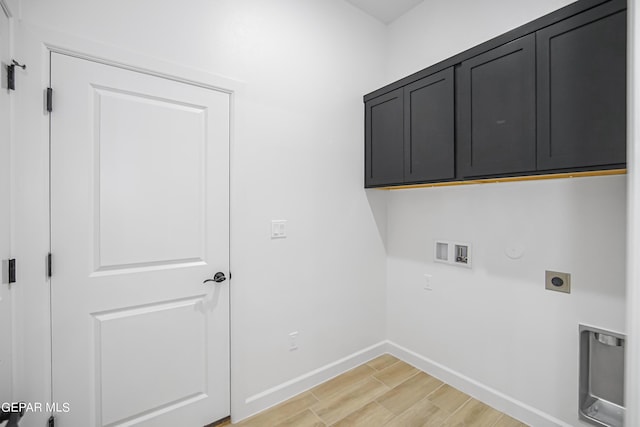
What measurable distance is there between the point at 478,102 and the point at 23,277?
8.25 feet

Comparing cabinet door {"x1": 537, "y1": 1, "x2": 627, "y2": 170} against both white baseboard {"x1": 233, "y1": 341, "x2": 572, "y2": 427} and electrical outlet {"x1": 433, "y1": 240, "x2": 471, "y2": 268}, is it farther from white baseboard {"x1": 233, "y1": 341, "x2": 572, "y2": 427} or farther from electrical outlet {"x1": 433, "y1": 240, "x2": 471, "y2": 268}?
white baseboard {"x1": 233, "y1": 341, "x2": 572, "y2": 427}

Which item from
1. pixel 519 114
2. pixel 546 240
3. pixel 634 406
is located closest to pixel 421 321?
pixel 546 240

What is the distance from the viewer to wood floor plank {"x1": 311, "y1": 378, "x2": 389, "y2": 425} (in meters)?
1.98

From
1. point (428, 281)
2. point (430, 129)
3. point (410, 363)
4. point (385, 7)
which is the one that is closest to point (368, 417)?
point (410, 363)

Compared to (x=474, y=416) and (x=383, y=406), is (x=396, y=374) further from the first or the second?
(x=474, y=416)

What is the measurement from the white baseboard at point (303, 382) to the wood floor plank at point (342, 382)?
0.11ft

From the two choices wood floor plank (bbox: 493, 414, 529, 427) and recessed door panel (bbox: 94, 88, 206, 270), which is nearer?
recessed door panel (bbox: 94, 88, 206, 270)

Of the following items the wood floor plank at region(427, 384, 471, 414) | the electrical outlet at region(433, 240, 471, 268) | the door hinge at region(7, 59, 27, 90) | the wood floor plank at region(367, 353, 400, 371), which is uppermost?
the door hinge at region(7, 59, 27, 90)

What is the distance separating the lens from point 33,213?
1.34 m

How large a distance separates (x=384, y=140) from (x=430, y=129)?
44cm

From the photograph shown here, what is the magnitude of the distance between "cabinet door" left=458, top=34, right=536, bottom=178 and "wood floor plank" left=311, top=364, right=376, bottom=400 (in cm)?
176

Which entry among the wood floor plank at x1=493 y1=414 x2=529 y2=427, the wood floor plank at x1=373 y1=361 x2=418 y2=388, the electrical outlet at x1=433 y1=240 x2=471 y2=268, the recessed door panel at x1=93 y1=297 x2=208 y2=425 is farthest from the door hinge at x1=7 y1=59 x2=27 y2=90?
the wood floor plank at x1=493 y1=414 x2=529 y2=427

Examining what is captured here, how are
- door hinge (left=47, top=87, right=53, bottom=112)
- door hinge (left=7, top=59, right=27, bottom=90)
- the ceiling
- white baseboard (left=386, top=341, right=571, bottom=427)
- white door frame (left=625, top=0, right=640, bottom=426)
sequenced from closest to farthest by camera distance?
white door frame (left=625, top=0, right=640, bottom=426), door hinge (left=7, top=59, right=27, bottom=90), door hinge (left=47, top=87, right=53, bottom=112), white baseboard (left=386, top=341, right=571, bottom=427), the ceiling

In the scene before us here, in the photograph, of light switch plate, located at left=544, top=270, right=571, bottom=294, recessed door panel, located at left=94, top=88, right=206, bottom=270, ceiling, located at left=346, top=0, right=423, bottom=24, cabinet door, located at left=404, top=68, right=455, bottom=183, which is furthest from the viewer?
ceiling, located at left=346, top=0, right=423, bottom=24
